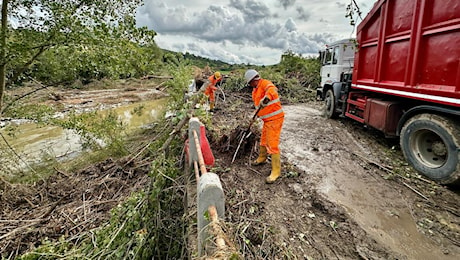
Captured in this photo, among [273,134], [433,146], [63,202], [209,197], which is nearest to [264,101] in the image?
[273,134]

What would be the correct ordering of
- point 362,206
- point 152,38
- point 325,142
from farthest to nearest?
point 325,142 < point 152,38 < point 362,206

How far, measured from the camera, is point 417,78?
4430 millimetres

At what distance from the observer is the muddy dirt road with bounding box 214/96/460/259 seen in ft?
8.85

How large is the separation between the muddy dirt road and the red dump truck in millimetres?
477

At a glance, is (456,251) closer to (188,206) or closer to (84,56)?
(188,206)

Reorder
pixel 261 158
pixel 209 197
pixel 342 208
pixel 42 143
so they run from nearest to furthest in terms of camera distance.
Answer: pixel 209 197 → pixel 342 208 → pixel 261 158 → pixel 42 143

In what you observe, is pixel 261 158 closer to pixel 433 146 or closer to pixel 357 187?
pixel 357 187

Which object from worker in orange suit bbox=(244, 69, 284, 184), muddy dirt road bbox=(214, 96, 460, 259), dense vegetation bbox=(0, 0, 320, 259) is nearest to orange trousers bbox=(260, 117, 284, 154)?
worker in orange suit bbox=(244, 69, 284, 184)

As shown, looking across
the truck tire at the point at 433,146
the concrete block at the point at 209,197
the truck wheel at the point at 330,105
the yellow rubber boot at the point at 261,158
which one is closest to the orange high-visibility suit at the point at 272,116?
the yellow rubber boot at the point at 261,158

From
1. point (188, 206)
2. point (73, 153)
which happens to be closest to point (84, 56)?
point (188, 206)

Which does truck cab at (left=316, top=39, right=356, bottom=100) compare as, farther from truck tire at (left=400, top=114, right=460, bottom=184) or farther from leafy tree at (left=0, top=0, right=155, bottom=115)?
leafy tree at (left=0, top=0, right=155, bottom=115)

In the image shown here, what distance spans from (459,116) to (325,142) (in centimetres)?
274

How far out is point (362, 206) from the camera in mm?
3537

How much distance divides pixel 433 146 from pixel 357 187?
1.51 meters
